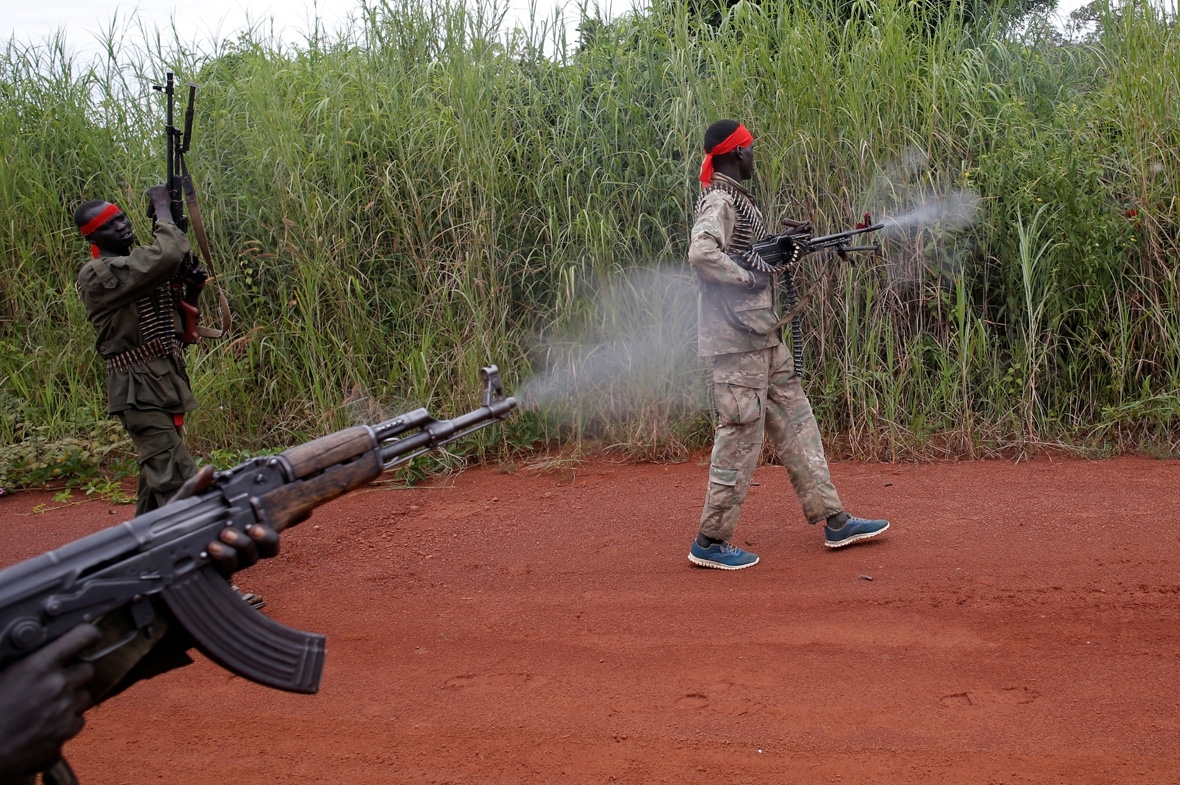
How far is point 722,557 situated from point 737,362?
0.90 metres

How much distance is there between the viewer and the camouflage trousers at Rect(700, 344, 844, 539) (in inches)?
177

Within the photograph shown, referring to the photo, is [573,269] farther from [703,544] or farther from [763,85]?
[703,544]

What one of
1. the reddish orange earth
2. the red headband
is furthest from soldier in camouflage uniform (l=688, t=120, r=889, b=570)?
the reddish orange earth

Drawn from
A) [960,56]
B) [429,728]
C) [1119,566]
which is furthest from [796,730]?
[960,56]

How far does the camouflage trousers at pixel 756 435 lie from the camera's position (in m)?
4.50

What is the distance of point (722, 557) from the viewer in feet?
14.9

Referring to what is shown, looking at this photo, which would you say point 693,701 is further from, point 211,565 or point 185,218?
point 185,218

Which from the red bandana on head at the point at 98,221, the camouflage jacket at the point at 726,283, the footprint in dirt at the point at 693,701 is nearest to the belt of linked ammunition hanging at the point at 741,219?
the camouflage jacket at the point at 726,283

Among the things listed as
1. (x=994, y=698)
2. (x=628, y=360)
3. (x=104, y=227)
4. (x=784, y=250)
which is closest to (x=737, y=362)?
(x=784, y=250)

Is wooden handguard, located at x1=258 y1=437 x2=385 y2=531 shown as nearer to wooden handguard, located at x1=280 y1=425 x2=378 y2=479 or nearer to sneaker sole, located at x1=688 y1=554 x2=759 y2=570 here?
wooden handguard, located at x1=280 y1=425 x2=378 y2=479

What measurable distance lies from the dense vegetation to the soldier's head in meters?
2.31

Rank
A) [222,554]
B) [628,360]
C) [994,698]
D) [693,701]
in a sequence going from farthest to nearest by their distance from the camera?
[628,360] → [693,701] → [994,698] → [222,554]

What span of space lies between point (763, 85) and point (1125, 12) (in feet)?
7.70

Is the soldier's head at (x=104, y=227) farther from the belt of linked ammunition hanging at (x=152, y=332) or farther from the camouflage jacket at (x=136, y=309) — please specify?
the belt of linked ammunition hanging at (x=152, y=332)
